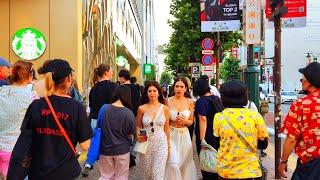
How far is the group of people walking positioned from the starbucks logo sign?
21.9ft

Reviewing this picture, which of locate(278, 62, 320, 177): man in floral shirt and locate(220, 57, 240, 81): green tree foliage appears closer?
locate(278, 62, 320, 177): man in floral shirt

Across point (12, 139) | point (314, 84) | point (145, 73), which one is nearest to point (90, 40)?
point (12, 139)

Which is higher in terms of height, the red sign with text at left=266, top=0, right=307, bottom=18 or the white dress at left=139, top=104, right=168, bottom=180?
the red sign with text at left=266, top=0, right=307, bottom=18

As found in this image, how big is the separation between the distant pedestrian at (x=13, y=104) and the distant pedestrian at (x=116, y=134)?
1.20 meters

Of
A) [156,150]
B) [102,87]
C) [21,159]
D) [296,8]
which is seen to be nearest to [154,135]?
[156,150]

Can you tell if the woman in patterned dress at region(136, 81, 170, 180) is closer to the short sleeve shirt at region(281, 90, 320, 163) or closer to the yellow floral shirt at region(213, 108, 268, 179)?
the yellow floral shirt at region(213, 108, 268, 179)

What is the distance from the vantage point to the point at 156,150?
7070 mm

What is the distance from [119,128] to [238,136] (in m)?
2.12

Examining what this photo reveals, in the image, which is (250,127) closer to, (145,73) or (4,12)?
(4,12)

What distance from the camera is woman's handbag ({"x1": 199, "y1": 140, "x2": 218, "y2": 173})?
6742mm

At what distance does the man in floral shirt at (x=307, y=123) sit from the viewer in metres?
4.64

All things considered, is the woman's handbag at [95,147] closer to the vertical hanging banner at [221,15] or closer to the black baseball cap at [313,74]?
the black baseball cap at [313,74]

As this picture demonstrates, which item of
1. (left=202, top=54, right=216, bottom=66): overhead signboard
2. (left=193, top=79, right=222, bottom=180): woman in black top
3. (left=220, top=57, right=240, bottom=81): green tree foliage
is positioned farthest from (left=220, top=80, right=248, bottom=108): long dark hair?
(left=220, top=57, right=240, bottom=81): green tree foliage

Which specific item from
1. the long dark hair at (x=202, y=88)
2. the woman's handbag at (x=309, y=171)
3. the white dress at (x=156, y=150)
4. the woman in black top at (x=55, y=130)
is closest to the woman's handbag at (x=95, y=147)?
the white dress at (x=156, y=150)
